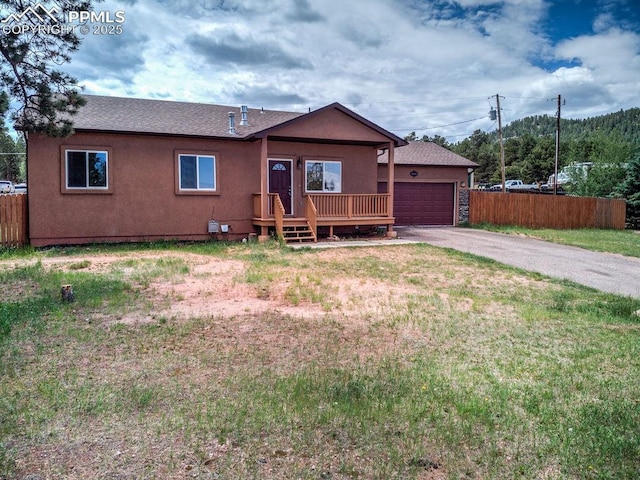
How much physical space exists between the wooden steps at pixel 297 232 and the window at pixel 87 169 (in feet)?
17.5

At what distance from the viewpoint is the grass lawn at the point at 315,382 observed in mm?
2947

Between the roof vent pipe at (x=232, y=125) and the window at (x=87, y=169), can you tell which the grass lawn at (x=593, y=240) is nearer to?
the roof vent pipe at (x=232, y=125)

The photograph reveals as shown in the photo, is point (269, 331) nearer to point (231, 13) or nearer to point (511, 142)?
point (231, 13)

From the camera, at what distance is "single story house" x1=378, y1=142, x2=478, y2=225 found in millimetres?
20328

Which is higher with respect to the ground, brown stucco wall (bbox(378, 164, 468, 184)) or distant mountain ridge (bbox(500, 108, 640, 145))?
distant mountain ridge (bbox(500, 108, 640, 145))

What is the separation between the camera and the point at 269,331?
5.63m

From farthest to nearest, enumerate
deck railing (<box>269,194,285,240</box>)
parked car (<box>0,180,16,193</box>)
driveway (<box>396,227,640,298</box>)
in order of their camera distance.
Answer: parked car (<box>0,180,16,193</box>)
deck railing (<box>269,194,285,240</box>)
driveway (<box>396,227,640,298</box>)

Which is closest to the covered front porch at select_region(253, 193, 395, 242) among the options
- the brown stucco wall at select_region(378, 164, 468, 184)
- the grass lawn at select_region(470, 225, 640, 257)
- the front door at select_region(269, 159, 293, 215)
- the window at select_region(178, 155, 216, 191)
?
the front door at select_region(269, 159, 293, 215)

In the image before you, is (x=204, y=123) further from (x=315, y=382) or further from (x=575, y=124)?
(x=575, y=124)

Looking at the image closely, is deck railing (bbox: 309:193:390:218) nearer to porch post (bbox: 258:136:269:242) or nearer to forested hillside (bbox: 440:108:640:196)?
porch post (bbox: 258:136:269:242)

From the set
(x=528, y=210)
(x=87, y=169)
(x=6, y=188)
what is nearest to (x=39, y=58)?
(x=87, y=169)

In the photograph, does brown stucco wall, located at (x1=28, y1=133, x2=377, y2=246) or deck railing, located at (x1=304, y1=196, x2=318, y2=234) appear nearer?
brown stucco wall, located at (x1=28, y1=133, x2=377, y2=246)

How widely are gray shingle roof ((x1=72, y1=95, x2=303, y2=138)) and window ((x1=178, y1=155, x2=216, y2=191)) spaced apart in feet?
2.52

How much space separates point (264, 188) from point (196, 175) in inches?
87.4
